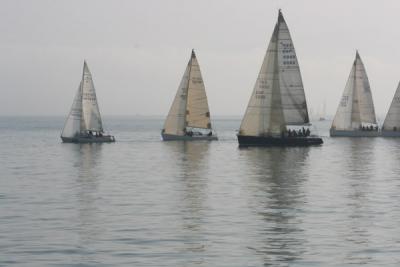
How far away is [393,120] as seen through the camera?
141 metres

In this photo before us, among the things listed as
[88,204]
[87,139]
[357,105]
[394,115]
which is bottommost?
[88,204]

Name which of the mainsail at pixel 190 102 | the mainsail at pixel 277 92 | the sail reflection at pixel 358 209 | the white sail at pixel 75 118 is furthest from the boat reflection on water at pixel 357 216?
the mainsail at pixel 190 102


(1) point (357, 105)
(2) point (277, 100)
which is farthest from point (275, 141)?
(1) point (357, 105)

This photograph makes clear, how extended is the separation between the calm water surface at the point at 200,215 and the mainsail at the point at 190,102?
43.1 meters

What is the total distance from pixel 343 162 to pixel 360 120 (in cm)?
6094

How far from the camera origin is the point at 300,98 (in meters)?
103

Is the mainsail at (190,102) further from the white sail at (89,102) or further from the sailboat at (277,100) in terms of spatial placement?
the sailboat at (277,100)

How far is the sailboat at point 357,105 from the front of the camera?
140 metres

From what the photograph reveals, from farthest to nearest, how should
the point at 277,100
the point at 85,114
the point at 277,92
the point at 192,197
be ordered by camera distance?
the point at 85,114
the point at 277,92
the point at 277,100
the point at 192,197

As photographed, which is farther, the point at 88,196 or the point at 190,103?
the point at 190,103

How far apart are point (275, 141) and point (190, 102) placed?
71.7 ft

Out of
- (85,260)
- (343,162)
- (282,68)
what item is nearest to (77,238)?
(85,260)

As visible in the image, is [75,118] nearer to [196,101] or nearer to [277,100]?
[196,101]

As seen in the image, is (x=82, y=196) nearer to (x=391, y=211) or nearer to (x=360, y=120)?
(x=391, y=211)
